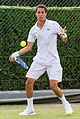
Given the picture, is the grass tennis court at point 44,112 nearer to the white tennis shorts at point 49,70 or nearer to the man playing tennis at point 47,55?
the man playing tennis at point 47,55

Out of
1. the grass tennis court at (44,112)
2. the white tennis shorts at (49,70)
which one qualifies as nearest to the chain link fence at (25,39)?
the grass tennis court at (44,112)

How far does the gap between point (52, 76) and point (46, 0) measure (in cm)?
345

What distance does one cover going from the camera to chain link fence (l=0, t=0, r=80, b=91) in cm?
791

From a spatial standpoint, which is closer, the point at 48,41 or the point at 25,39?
the point at 48,41

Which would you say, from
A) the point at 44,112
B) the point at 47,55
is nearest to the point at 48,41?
the point at 47,55

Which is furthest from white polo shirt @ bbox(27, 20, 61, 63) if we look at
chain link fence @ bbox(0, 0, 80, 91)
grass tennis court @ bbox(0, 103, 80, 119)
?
chain link fence @ bbox(0, 0, 80, 91)

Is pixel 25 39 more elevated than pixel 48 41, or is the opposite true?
pixel 48 41

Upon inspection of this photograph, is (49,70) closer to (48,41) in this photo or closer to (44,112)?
(48,41)

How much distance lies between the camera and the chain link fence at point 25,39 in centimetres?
791

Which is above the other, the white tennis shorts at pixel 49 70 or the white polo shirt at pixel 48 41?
the white polo shirt at pixel 48 41

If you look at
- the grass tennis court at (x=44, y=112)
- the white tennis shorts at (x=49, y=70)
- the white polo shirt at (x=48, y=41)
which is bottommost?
the grass tennis court at (x=44, y=112)

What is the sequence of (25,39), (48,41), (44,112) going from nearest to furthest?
1. (48,41)
2. (44,112)
3. (25,39)

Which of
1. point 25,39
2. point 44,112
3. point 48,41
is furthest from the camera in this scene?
point 25,39

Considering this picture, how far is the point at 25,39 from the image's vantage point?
803cm
